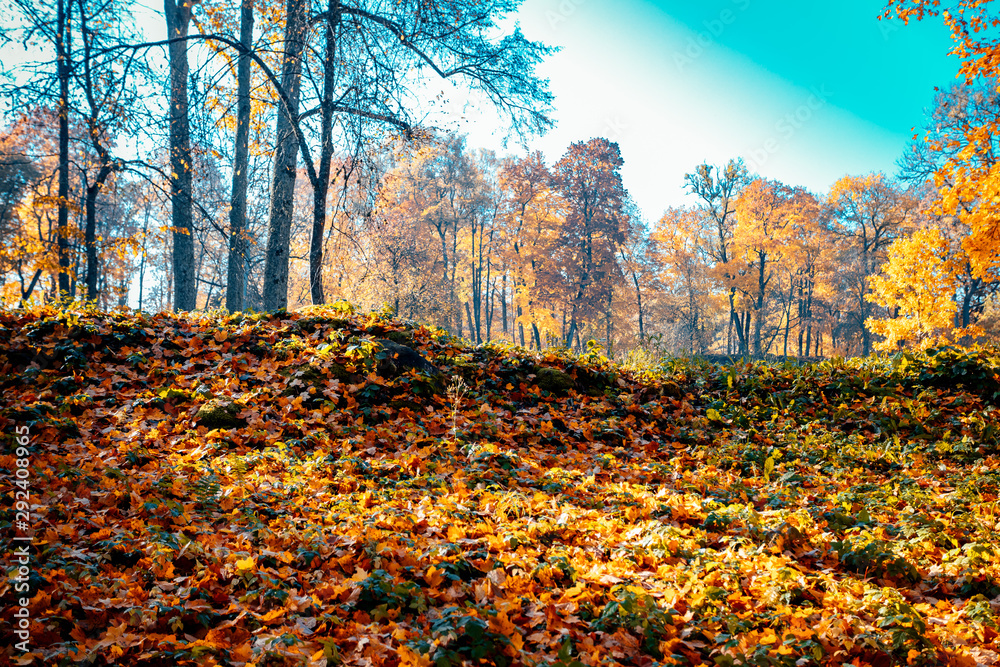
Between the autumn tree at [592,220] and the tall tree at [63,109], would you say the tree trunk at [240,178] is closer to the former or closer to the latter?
the tall tree at [63,109]

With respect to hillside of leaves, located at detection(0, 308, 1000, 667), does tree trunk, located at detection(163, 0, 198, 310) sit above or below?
above

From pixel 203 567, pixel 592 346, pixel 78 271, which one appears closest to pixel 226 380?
pixel 203 567

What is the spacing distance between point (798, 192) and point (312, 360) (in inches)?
1209

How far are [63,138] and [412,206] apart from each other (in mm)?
18626

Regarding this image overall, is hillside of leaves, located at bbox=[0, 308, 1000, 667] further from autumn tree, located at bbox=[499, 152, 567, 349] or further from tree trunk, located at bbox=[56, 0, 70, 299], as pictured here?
autumn tree, located at bbox=[499, 152, 567, 349]

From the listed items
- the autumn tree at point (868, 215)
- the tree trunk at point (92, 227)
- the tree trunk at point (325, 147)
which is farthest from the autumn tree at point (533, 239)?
the tree trunk at point (92, 227)

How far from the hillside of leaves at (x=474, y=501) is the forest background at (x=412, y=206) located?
257 cm

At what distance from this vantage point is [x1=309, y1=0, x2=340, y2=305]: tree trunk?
26.3 feet

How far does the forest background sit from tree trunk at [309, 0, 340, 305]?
0.11 ft

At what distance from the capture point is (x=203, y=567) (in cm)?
299

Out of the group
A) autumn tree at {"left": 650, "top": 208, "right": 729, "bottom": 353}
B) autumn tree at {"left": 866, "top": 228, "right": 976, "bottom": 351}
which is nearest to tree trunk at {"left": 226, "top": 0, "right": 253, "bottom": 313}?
autumn tree at {"left": 866, "top": 228, "right": 976, "bottom": 351}

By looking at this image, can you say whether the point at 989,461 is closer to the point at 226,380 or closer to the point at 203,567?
the point at 203,567

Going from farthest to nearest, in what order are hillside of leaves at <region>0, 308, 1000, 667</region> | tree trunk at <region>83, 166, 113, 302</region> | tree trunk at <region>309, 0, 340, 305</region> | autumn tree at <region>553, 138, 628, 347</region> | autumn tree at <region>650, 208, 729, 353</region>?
autumn tree at <region>650, 208, 729, 353</region> < autumn tree at <region>553, 138, 628, 347</region> < tree trunk at <region>83, 166, 113, 302</region> < tree trunk at <region>309, 0, 340, 305</region> < hillside of leaves at <region>0, 308, 1000, 667</region>

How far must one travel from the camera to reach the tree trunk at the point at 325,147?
803cm
